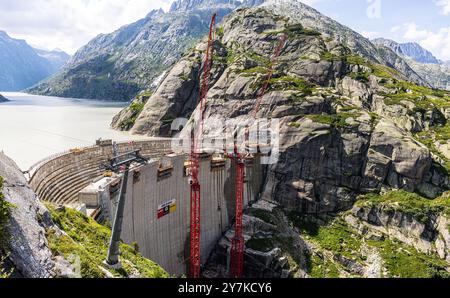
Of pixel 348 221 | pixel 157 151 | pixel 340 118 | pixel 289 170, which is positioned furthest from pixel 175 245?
pixel 340 118

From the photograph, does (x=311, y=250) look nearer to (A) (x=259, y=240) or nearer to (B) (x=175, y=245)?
(A) (x=259, y=240)

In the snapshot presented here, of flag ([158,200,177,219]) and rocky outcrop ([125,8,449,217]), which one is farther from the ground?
rocky outcrop ([125,8,449,217])

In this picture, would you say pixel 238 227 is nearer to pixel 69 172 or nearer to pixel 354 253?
pixel 354 253

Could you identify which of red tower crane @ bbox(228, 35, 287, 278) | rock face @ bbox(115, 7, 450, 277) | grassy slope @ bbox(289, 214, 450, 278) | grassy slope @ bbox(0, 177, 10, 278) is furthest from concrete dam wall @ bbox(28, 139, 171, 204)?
grassy slope @ bbox(289, 214, 450, 278)

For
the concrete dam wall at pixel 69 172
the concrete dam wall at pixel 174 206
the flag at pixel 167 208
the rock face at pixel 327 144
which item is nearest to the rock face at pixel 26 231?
the concrete dam wall at pixel 69 172

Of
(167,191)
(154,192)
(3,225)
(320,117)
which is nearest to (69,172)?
(154,192)

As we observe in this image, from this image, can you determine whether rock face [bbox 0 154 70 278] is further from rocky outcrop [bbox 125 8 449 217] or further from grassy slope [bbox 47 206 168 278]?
rocky outcrop [bbox 125 8 449 217]
